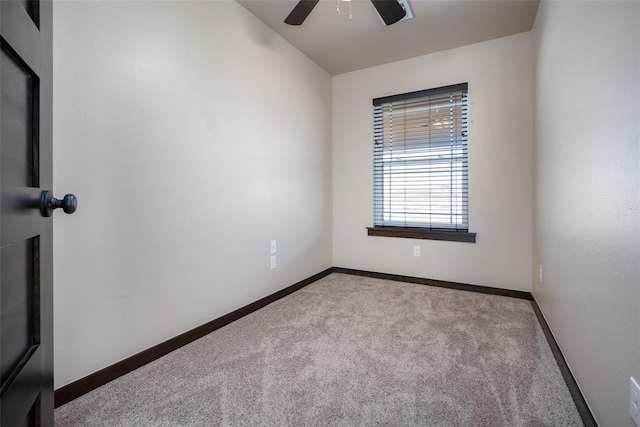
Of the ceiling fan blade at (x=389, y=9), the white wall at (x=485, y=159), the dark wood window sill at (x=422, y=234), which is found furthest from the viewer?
the dark wood window sill at (x=422, y=234)

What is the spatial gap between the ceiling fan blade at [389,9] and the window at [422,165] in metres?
1.33

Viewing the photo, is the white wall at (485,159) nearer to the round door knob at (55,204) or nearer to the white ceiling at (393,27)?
the white ceiling at (393,27)

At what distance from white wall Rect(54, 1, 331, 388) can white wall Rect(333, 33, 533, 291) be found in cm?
113

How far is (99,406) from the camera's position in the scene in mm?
1377

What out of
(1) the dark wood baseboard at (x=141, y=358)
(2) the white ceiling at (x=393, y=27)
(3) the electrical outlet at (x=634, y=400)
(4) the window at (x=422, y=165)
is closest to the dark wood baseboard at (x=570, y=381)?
(3) the electrical outlet at (x=634, y=400)

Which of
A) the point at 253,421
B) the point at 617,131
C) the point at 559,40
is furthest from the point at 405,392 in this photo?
the point at 559,40

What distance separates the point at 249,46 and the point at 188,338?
7.11ft

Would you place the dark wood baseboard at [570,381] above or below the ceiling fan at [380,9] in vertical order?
below

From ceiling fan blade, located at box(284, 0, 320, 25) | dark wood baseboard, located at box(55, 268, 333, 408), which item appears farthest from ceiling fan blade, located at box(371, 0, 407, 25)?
dark wood baseboard, located at box(55, 268, 333, 408)

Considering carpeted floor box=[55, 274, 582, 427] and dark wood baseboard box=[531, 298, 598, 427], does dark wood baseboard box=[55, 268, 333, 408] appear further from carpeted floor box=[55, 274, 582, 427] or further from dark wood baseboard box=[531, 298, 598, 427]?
dark wood baseboard box=[531, 298, 598, 427]

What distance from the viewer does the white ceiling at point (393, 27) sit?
2352mm

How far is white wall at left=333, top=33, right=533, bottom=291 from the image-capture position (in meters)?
2.77

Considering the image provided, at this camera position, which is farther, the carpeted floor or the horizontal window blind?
the horizontal window blind

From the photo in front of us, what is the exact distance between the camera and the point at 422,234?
10.5 ft
